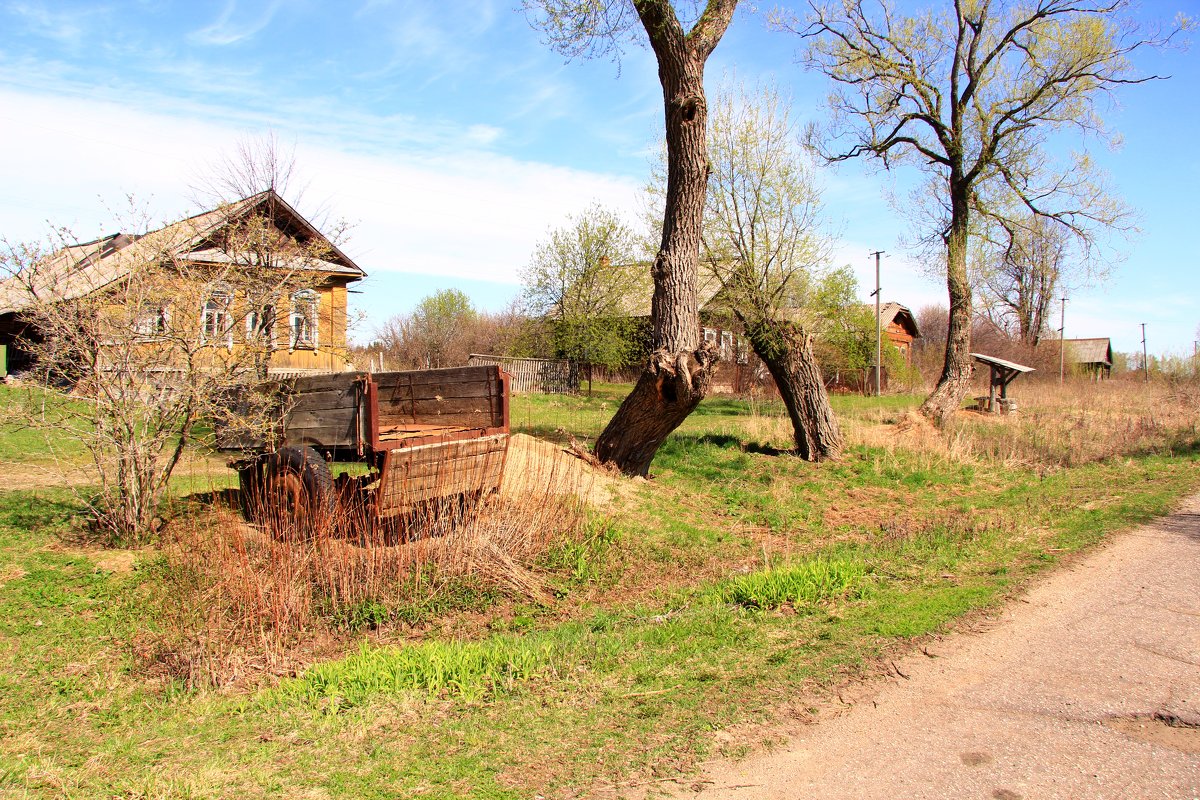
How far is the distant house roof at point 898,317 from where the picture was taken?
4666cm

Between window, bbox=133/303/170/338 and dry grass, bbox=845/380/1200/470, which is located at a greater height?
window, bbox=133/303/170/338

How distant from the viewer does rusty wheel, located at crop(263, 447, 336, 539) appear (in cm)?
732

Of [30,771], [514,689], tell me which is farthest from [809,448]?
[30,771]

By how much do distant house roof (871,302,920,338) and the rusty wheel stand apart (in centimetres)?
3920

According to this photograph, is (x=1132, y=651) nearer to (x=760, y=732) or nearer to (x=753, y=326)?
(x=760, y=732)

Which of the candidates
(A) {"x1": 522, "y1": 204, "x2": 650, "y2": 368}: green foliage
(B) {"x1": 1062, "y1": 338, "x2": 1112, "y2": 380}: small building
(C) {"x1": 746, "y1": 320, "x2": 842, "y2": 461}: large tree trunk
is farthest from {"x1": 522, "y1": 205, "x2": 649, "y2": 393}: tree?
(B) {"x1": 1062, "y1": 338, "x2": 1112, "y2": 380}: small building

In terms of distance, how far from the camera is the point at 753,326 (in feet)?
51.5

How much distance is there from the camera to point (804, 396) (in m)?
14.7

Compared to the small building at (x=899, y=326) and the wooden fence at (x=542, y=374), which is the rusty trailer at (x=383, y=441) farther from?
the small building at (x=899, y=326)

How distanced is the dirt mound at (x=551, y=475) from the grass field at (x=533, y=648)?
390 millimetres

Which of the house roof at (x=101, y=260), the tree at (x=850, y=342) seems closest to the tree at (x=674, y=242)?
the house roof at (x=101, y=260)

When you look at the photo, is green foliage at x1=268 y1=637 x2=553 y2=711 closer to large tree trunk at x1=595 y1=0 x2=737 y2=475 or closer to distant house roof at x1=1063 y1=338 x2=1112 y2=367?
large tree trunk at x1=595 y1=0 x2=737 y2=475

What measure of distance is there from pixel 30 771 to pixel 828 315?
26.5 m

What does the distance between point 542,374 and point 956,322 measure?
1699 centimetres
